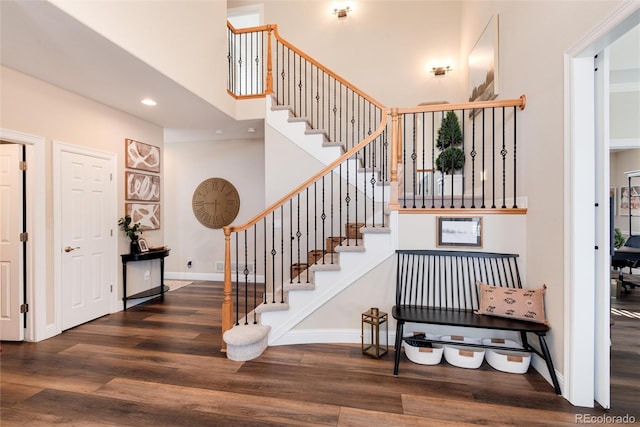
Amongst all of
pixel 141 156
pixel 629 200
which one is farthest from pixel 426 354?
pixel 629 200

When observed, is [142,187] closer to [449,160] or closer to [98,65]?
[98,65]

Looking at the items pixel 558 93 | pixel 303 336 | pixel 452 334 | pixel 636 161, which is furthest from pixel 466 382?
pixel 636 161

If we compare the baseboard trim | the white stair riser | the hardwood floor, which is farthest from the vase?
the white stair riser

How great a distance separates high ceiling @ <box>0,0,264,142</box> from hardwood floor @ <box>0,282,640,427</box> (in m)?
2.71

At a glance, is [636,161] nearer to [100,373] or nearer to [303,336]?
[303,336]

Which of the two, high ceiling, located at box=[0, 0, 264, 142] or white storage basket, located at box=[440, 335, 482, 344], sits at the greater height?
high ceiling, located at box=[0, 0, 264, 142]

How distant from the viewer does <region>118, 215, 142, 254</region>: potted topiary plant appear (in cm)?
411

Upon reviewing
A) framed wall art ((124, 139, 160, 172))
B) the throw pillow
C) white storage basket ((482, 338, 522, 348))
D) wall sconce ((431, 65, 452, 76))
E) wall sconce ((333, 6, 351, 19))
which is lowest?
white storage basket ((482, 338, 522, 348))

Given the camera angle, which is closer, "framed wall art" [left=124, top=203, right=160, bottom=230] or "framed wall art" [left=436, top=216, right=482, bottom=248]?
"framed wall art" [left=436, top=216, right=482, bottom=248]

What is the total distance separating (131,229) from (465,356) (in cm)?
432

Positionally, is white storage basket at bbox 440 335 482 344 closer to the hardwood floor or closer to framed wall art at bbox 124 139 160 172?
the hardwood floor

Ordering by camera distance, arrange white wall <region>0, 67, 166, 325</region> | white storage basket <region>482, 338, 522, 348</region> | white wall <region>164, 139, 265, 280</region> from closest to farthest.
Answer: white storage basket <region>482, 338, 522, 348</region> < white wall <region>0, 67, 166, 325</region> < white wall <region>164, 139, 265, 280</region>

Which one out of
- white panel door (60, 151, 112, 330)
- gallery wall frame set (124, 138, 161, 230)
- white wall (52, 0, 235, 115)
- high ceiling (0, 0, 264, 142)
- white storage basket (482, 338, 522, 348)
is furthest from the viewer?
gallery wall frame set (124, 138, 161, 230)

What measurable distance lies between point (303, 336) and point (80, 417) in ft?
5.79
